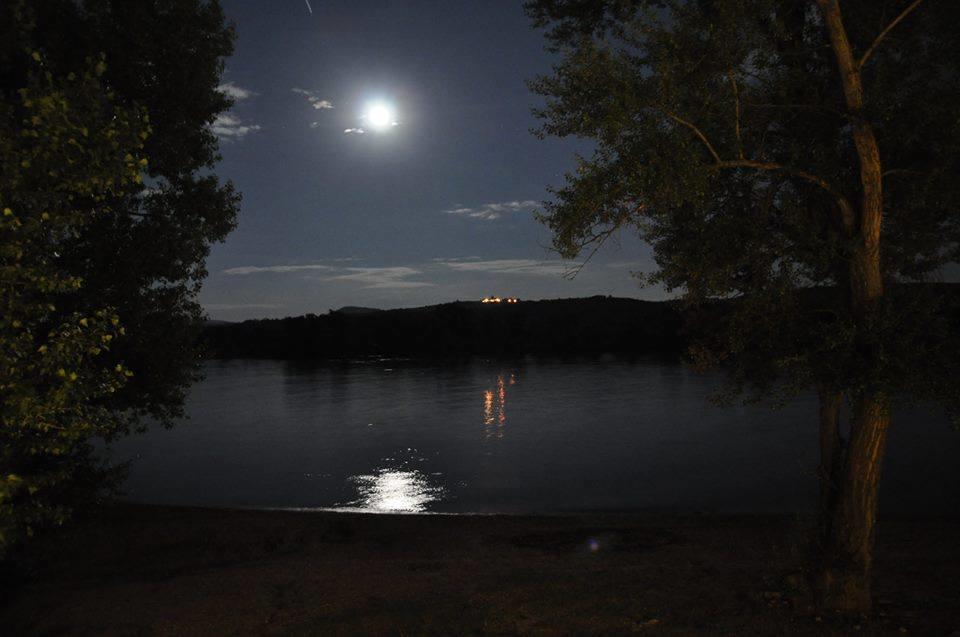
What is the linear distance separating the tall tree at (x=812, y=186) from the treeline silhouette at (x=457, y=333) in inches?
4825

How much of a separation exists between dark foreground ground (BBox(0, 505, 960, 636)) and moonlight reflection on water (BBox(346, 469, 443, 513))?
498 cm

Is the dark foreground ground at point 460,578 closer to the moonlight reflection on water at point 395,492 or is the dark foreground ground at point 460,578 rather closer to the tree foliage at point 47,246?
the moonlight reflection on water at point 395,492

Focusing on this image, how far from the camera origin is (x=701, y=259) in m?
11.1

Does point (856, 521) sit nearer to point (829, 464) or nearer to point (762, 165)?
point (829, 464)

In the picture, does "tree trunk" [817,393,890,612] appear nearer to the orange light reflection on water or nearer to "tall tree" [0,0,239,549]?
"tall tree" [0,0,239,549]

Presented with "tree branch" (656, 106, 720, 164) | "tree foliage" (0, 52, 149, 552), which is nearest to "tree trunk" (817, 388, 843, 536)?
"tree branch" (656, 106, 720, 164)

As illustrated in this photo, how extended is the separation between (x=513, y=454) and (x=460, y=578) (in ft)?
74.0

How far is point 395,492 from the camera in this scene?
27.3m

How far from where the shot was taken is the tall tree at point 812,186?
8.95 m

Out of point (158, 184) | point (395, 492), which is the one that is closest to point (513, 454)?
point (395, 492)

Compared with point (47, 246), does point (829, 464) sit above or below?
below

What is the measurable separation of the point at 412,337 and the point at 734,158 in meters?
143

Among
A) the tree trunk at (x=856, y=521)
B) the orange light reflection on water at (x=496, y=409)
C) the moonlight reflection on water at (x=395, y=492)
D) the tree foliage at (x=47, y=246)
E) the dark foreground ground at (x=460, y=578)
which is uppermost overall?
the tree foliage at (x=47, y=246)

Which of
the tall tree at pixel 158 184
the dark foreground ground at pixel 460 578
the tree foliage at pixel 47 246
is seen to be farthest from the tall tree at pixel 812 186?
the tall tree at pixel 158 184
